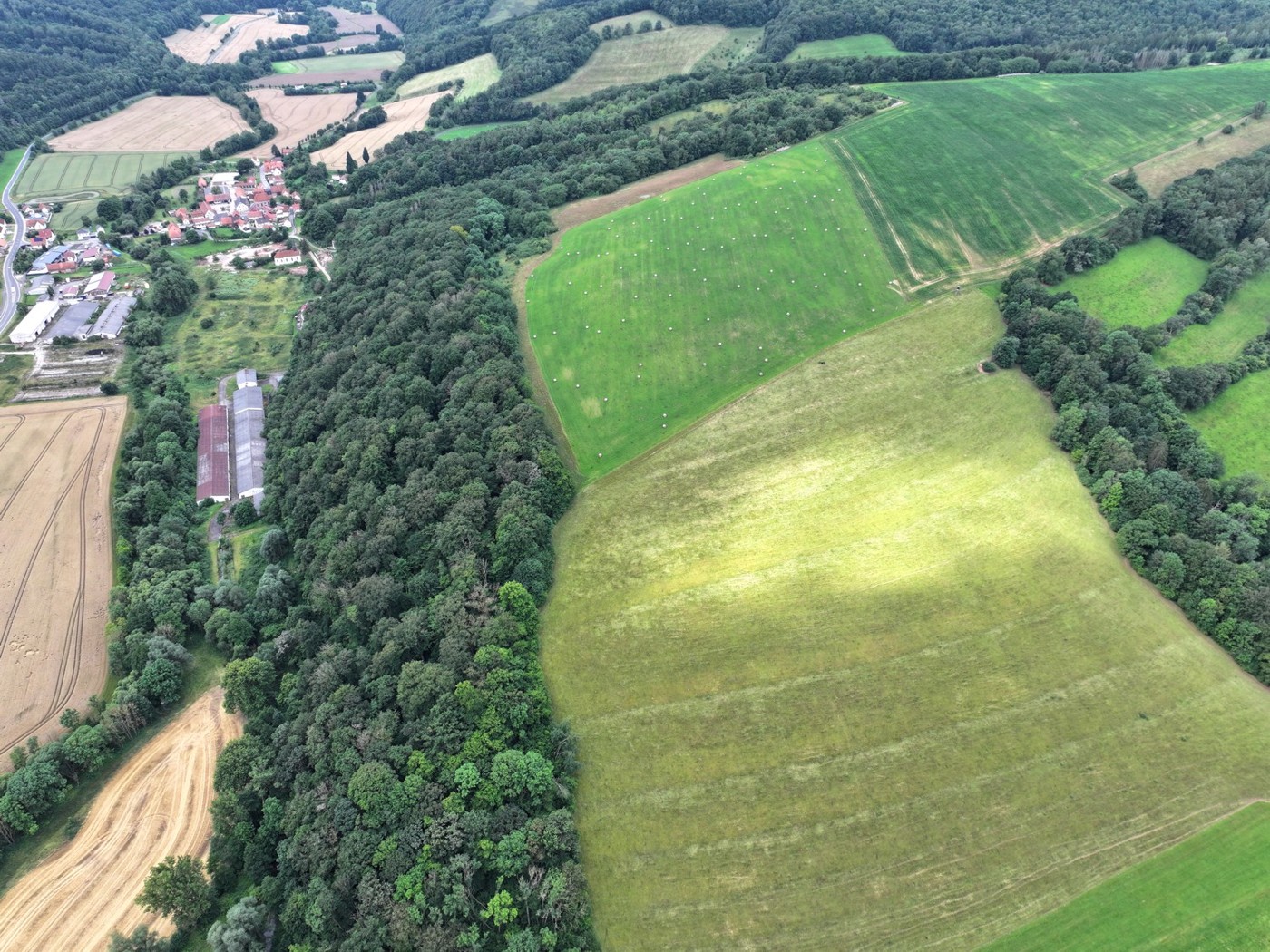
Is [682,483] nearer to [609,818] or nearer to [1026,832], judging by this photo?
[609,818]

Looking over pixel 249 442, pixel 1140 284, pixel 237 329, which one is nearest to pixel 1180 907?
pixel 1140 284

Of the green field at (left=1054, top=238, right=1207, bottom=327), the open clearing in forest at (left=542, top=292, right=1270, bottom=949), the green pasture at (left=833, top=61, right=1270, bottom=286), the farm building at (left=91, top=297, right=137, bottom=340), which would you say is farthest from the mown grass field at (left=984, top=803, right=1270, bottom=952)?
the farm building at (left=91, top=297, right=137, bottom=340)

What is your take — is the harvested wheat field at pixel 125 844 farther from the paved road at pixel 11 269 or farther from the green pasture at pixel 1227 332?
the green pasture at pixel 1227 332

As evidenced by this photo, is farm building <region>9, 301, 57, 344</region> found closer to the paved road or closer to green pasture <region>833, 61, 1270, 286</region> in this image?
the paved road

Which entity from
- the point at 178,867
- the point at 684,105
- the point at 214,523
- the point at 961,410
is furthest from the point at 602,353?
the point at 684,105

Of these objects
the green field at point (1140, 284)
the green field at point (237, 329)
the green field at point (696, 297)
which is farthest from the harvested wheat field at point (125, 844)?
the green field at point (1140, 284)

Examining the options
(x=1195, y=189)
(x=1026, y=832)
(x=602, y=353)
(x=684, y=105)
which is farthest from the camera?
(x=684, y=105)
